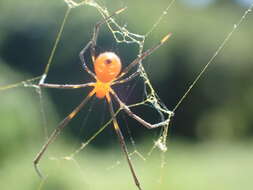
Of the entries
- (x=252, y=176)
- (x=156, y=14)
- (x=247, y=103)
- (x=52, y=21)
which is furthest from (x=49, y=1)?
(x=252, y=176)

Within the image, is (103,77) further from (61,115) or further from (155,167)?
(61,115)

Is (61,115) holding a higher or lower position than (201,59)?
lower

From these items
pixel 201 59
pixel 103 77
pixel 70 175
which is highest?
pixel 201 59

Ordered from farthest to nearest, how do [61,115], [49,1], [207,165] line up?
[49,1]
[61,115]
[207,165]

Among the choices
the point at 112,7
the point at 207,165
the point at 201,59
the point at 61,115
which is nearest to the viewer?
the point at 207,165

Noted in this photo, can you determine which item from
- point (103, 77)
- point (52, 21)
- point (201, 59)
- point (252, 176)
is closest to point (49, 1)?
point (52, 21)

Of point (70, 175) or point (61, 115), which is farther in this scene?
point (61, 115)
